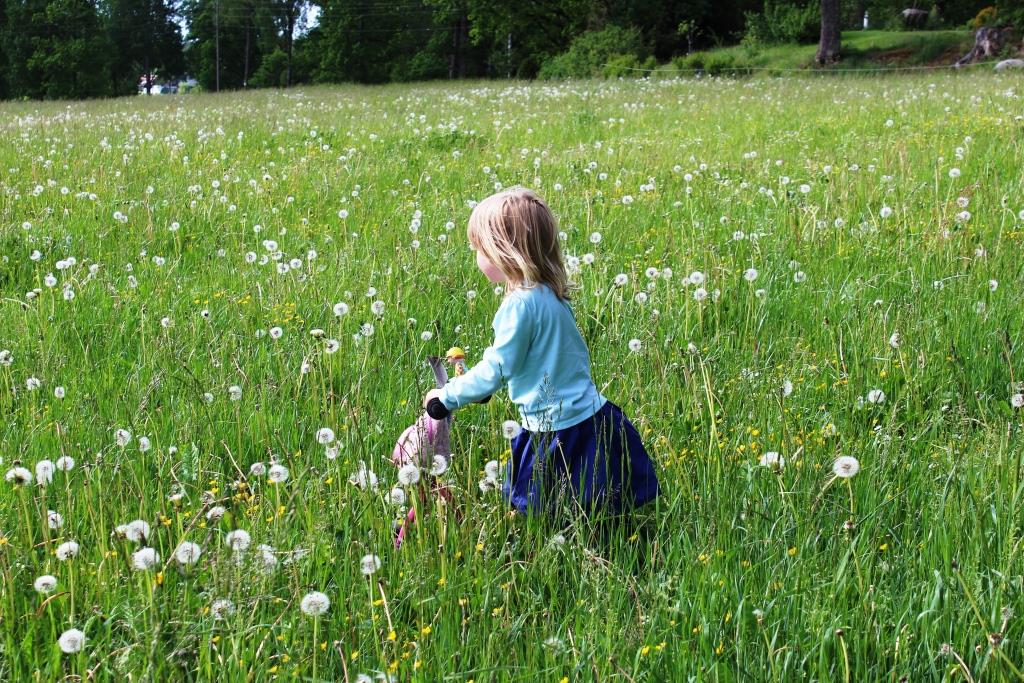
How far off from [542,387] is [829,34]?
3058 cm

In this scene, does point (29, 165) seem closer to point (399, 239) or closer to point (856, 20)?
point (399, 239)

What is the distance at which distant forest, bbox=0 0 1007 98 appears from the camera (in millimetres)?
39562

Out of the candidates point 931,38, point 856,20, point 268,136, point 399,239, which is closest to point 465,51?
point 856,20

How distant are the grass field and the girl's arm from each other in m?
0.27

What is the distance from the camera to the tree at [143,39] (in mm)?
72188

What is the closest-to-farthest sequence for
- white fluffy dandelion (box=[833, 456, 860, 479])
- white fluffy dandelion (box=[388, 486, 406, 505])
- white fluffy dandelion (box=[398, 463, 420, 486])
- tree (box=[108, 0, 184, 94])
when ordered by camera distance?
white fluffy dandelion (box=[833, 456, 860, 479])
white fluffy dandelion (box=[398, 463, 420, 486])
white fluffy dandelion (box=[388, 486, 406, 505])
tree (box=[108, 0, 184, 94])

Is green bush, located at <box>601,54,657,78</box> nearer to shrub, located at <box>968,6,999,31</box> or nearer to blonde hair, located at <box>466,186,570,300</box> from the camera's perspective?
shrub, located at <box>968,6,999,31</box>

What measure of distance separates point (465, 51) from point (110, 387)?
192ft

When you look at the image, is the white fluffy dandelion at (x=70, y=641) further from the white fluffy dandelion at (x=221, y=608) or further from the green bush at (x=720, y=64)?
the green bush at (x=720, y=64)

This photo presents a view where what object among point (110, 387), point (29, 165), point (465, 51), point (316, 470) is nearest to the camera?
point (316, 470)

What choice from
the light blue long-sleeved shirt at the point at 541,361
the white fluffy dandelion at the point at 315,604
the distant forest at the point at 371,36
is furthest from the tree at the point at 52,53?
the white fluffy dandelion at the point at 315,604

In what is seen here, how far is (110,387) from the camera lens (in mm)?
3781

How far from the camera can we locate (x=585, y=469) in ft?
9.23

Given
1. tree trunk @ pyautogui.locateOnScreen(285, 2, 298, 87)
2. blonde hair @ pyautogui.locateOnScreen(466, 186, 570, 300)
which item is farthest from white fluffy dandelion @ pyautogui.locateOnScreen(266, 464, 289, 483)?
tree trunk @ pyautogui.locateOnScreen(285, 2, 298, 87)
